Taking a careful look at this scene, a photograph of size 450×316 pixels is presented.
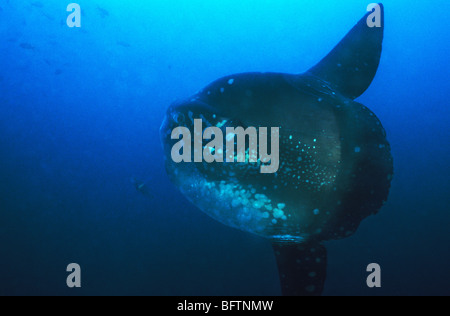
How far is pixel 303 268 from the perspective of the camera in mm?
1746

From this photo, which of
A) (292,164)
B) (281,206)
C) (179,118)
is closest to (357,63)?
(292,164)

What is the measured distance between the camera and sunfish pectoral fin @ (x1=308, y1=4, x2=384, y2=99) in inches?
87.5

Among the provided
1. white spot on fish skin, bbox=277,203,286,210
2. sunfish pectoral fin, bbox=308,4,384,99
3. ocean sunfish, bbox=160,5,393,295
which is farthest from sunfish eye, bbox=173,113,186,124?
sunfish pectoral fin, bbox=308,4,384,99

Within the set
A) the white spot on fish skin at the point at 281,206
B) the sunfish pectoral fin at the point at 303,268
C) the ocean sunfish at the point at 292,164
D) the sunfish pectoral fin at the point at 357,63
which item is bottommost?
the sunfish pectoral fin at the point at 303,268

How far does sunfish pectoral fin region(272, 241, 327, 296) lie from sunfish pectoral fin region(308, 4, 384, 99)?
1.35 metres

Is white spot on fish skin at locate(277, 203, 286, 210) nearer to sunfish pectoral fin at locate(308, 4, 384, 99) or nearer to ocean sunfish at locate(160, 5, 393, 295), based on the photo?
ocean sunfish at locate(160, 5, 393, 295)

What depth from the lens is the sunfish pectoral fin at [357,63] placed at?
222 centimetres

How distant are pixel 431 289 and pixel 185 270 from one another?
9.47 metres

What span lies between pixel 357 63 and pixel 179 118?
5.61 ft

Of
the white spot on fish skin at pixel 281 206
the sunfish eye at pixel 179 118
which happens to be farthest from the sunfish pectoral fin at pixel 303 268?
the sunfish eye at pixel 179 118

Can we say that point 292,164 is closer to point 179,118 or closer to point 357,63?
point 179,118

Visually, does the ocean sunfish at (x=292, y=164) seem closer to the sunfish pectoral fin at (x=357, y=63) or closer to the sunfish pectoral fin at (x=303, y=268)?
Answer: the sunfish pectoral fin at (x=303, y=268)

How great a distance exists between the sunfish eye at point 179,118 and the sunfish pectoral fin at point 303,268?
3.29ft

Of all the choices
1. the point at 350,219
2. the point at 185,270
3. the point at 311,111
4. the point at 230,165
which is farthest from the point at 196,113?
the point at 185,270
